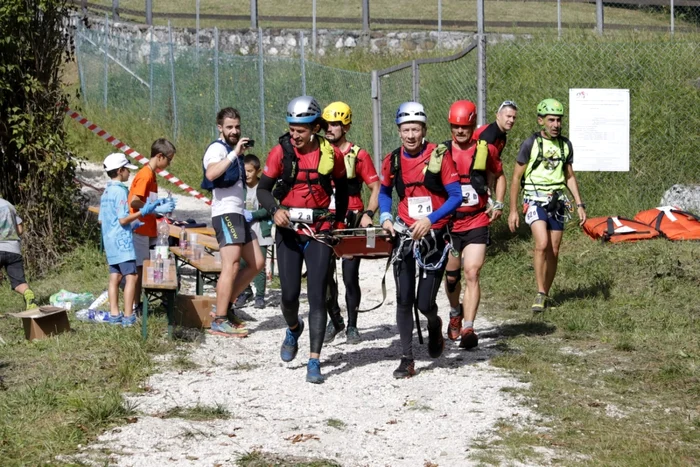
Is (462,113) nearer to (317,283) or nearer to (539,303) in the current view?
(317,283)

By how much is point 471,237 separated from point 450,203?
1.27 meters

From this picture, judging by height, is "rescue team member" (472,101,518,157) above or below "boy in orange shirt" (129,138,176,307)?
above

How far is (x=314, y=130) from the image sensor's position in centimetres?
804

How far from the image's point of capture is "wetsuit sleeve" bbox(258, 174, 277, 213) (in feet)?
26.2

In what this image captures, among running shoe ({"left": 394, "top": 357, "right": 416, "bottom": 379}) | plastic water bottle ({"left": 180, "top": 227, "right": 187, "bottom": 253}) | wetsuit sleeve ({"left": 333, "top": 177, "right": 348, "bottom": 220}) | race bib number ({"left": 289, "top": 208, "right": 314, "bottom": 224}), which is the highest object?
wetsuit sleeve ({"left": 333, "top": 177, "right": 348, "bottom": 220})

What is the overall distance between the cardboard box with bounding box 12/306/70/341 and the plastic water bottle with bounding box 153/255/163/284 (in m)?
0.81

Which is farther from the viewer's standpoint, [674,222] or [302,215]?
[674,222]

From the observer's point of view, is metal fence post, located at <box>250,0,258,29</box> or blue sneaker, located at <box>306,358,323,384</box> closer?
blue sneaker, located at <box>306,358,323,384</box>

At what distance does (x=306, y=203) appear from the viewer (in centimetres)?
805

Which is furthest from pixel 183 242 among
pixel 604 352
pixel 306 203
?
pixel 604 352

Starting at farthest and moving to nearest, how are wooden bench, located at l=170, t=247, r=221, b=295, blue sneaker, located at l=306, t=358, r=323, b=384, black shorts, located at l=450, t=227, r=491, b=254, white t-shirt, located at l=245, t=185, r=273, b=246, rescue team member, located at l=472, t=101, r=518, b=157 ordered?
white t-shirt, located at l=245, t=185, r=273, b=246 < rescue team member, located at l=472, t=101, r=518, b=157 < wooden bench, located at l=170, t=247, r=221, b=295 < black shorts, located at l=450, t=227, r=491, b=254 < blue sneaker, located at l=306, t=358, r=323, b=384

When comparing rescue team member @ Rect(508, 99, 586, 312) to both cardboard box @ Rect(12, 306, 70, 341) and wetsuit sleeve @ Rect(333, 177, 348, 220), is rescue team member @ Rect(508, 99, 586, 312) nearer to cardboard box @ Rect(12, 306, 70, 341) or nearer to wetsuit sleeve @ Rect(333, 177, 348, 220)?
wetsuit sleeve @ Rect(333, 177, 348, 220)

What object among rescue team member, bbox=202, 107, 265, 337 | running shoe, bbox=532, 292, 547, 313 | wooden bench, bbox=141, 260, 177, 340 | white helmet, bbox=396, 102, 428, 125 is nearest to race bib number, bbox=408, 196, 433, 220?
white helmet, bbox=396, 102, 428, 125

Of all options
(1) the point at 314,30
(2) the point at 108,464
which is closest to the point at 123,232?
(2) the point at 108,464
